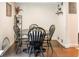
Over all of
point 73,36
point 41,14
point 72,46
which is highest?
point 41,14

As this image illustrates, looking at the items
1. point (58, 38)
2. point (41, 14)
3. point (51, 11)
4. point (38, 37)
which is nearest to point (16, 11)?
point (41, 14)

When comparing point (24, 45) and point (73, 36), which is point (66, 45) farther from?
point (24, 45)

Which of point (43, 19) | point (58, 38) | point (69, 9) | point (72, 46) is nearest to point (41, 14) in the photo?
point (43, 19)

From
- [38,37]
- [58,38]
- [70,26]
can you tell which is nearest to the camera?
[38,37]

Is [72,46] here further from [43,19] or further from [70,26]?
[43,19]

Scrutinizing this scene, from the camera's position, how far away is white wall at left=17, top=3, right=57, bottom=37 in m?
6.43

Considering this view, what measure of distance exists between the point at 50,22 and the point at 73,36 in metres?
1.71

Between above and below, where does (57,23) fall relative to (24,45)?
Answer: above

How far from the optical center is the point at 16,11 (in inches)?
250

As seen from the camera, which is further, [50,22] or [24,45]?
[50,22]

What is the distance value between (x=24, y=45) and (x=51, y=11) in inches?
81.3

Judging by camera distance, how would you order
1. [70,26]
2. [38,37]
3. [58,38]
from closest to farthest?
[38,37] → [70,26] → [58,38]

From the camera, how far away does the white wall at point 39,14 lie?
6.43 m

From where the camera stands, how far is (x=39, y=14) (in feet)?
21.5
